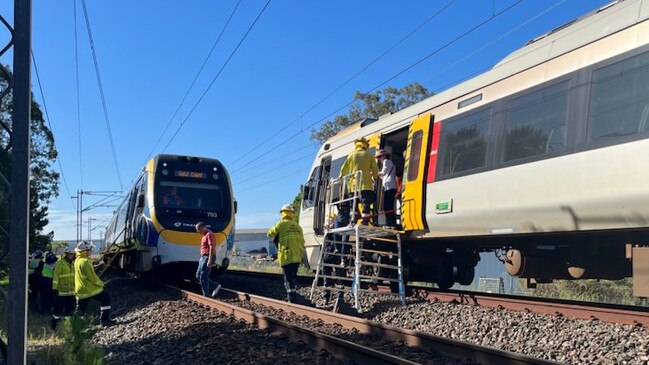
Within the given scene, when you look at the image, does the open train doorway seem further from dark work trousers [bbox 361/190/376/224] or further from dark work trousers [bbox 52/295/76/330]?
dark work trousers [bbox 52/295/76/330]

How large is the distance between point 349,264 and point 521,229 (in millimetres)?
3991

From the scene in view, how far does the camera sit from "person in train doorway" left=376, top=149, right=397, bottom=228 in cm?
1088

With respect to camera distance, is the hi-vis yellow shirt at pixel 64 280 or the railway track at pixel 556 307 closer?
the railway track at pixel 556 307

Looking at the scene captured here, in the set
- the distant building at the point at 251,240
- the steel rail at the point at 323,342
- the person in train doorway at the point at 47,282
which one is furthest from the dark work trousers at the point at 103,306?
the distant building at the point at 251,240

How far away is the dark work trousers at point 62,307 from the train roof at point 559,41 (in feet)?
24.8

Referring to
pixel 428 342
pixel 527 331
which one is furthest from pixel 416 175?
pixel 428 342

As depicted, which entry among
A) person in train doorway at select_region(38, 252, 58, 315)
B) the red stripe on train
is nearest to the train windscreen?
person in train doorway at select_region(38, 252, 58, 315)

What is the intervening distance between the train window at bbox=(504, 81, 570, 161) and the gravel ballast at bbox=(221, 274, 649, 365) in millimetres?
2243

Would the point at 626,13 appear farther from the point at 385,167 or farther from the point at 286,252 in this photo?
the point at 286,252

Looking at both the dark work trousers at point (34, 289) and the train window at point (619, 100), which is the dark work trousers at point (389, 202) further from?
the dark work trousers at point (34, 289)

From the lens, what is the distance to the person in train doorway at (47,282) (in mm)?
13836

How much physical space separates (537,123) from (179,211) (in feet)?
30.4

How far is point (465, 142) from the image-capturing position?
9.49m

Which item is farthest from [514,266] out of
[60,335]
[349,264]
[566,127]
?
[60,335]
